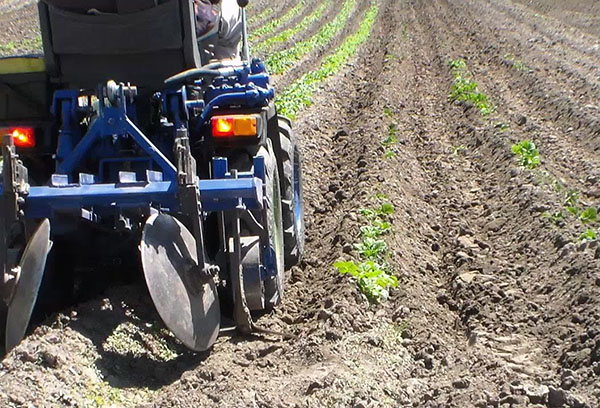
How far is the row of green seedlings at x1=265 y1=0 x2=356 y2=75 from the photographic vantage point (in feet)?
54.3

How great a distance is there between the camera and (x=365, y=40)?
20234 millimetres

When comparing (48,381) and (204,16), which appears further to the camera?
(204,16)

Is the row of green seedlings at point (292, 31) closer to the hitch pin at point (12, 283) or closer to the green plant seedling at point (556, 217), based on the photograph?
the green plant seedling at point (556, 217)

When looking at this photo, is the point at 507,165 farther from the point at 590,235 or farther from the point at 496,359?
the point at 496,359

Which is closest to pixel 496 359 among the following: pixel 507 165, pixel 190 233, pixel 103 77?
pixel 190 233

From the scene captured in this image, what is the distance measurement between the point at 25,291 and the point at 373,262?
2.38m

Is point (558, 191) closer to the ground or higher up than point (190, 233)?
closer to the ground

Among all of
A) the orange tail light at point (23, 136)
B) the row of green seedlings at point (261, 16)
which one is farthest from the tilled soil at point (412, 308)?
the row of green seedlings at point (261, 16)

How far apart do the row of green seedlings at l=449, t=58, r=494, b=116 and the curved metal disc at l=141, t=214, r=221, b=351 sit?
723 centimetres

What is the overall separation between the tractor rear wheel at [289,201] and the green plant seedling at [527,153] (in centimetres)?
284

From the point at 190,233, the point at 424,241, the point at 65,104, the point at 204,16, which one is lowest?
the point at 424,241

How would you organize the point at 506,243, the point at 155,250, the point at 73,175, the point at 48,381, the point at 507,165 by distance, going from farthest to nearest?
the point at 507,165 → the point at 506,243 → the point at 73,175 → the point at 155,250 → the point at 48,381

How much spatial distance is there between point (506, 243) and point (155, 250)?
3.13 meters

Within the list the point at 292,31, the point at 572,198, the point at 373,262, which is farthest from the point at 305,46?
the point at 373,262
